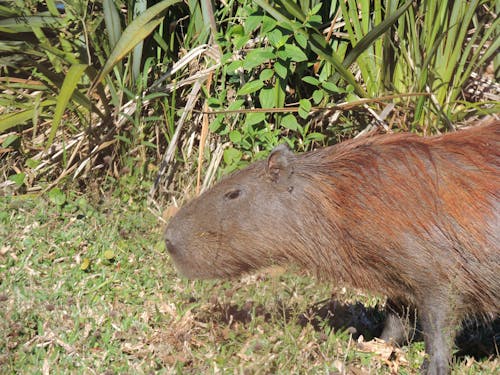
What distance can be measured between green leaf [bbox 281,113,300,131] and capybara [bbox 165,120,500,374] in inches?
43.4

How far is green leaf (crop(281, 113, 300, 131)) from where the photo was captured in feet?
17.3

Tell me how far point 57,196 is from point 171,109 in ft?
3.11

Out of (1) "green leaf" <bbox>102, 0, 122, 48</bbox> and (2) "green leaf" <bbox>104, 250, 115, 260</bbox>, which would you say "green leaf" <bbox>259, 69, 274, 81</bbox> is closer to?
(1) "green leaf" <bbox>102, 0, 122, 48</bbox>

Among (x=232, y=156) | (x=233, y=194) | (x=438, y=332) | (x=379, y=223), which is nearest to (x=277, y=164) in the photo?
(x=233, y=194)

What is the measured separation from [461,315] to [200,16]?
→ 2844mm

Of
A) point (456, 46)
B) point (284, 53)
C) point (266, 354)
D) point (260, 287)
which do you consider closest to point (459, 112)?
point (456, 46)

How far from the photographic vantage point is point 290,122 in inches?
209

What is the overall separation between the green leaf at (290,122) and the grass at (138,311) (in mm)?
969

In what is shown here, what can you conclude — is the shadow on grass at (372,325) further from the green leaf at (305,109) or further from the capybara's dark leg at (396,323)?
the green leaf at (305,109)

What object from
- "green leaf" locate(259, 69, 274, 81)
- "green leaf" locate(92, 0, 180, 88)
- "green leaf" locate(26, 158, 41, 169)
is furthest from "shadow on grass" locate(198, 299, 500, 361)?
Answer: "green leaf" locate(26, 158, 41, 169)

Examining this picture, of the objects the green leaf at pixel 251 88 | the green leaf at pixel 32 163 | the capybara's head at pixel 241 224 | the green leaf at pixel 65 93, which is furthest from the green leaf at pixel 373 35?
Answer: the green leaf at pixel 32 163

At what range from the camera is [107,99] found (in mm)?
5762

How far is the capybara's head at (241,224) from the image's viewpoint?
4023 mm

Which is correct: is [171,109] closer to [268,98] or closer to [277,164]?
[268,98]
